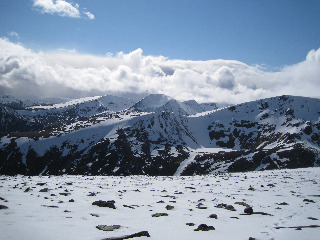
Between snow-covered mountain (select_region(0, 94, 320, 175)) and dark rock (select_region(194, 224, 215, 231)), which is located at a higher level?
dark rock (select_region(194, 224, 215, 231))

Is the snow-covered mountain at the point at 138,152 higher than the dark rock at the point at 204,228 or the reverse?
the reverse

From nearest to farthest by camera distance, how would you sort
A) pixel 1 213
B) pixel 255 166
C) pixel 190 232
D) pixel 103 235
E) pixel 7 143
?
pixel 103 235, pixel 190 232, pixel 1 213, pixel 255 166, pixel 7 143

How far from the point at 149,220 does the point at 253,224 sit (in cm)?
429

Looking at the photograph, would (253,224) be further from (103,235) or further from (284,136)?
(284,136)

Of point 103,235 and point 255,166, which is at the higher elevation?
point 103,235

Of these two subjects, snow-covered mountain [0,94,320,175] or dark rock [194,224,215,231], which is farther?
snow-covered mountain [0,94,320,175]

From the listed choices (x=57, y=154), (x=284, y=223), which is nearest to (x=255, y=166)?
(x=284, y=223)

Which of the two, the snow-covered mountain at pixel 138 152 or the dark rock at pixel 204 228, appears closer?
the dark rock at pixel 204 228

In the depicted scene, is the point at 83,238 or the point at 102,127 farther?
the point at 102,127

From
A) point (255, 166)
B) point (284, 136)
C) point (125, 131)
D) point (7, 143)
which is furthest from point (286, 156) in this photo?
point (7, 143)

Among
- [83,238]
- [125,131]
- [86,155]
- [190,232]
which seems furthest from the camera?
[125,131]

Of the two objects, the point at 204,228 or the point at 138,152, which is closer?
the point at 204,228

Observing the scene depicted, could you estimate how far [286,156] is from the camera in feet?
378

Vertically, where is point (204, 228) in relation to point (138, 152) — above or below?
above
